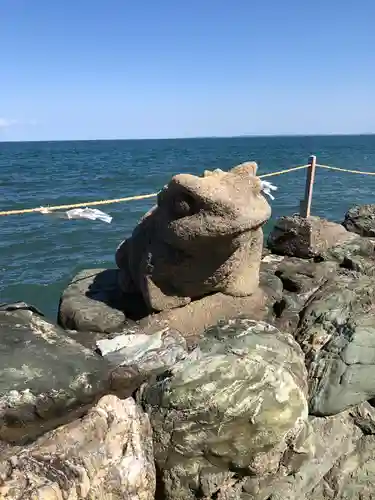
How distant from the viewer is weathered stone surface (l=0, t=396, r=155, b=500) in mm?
2119

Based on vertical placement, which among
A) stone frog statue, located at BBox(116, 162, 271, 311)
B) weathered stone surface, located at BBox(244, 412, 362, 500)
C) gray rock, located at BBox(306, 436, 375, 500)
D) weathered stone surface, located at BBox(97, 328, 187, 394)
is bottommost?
gray rock, located at BBox(306, 436, 375, 500)

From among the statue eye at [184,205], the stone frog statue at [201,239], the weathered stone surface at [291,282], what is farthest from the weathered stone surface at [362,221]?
the statue eye at [184,205]

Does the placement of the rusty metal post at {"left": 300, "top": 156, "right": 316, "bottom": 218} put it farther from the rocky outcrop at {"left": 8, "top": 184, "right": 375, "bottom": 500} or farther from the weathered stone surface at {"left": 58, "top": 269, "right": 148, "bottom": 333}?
the weathered stone surface at {"left": 58, "top": 269, "right": 148, "bottom": 333}

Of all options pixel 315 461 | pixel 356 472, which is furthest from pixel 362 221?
pixel 315 461

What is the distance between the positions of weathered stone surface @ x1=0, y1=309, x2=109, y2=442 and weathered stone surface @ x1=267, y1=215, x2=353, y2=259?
2630 mm

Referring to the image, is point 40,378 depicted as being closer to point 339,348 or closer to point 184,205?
point 184,205

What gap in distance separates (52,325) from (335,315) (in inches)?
A: 73.9

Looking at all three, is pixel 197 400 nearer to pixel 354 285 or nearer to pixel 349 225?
pixel 354 285

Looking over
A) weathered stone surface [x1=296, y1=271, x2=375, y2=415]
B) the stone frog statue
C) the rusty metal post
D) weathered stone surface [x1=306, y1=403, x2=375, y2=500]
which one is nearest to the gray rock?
weathered stone surface [x1=306, y1=403, x2=375, y2=500]

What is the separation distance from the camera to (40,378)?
278 centimetres

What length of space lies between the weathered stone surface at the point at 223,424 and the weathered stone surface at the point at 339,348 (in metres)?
0.45

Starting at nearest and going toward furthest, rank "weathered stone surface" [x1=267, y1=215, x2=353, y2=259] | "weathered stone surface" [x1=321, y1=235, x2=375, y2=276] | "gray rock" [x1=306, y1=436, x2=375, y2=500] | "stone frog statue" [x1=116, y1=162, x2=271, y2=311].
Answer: "gray rock" [x1=306, y1=436, x2=375, y2=500]
"stone frog statue" [x1=116, y1=162, x2=271, y2=311]
"weathered stone surface" [x1=321, y1=235, x2=375, y2=276]
"weathered stone surface" [x1=267, y1=215, x2=353, y2=259]

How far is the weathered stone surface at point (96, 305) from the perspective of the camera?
3873 mm

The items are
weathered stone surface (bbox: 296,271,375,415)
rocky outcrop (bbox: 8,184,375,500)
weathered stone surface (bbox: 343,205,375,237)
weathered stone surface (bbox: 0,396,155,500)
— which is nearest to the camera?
weathered stone surface (bbox: 0,396,155,500)
